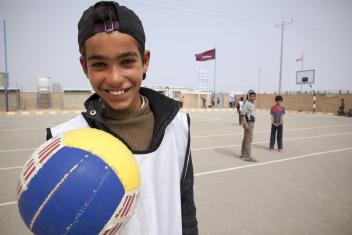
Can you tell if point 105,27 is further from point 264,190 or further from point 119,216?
point 264,190

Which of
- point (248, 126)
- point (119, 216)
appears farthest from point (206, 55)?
point (119, 216)

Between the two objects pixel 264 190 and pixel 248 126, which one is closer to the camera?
pixel 264 190

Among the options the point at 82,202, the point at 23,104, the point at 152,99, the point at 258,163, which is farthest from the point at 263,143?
the point at 23,104

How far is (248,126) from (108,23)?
6.70 meters

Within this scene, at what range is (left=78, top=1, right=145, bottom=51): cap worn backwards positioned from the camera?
1427 millimetres

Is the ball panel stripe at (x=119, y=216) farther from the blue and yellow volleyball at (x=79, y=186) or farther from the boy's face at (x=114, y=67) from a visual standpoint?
the boy's face at (x=114, y=67)

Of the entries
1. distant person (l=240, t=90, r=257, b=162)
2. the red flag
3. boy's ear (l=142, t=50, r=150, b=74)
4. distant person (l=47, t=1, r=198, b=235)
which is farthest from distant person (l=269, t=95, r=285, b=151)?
the red flag

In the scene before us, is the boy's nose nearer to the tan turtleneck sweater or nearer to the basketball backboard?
the tan turtleneck sweater

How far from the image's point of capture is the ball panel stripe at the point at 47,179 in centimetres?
117

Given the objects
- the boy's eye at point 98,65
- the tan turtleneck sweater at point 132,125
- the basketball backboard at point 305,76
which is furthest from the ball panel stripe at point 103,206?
the basketball backboard at point 305,76

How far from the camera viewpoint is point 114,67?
149cm

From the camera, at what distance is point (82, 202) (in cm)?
116

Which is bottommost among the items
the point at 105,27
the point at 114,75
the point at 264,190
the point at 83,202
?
the point at 264,190

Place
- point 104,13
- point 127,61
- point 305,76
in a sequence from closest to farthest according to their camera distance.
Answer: point 104,13 < point 127,61 < point 305,76
